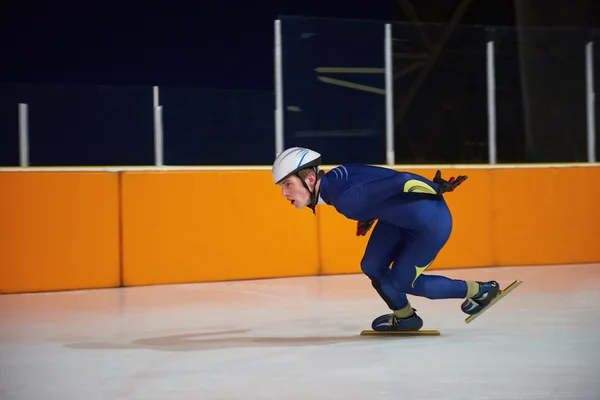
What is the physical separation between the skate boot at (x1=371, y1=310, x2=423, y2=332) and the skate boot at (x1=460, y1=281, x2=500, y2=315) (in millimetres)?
317

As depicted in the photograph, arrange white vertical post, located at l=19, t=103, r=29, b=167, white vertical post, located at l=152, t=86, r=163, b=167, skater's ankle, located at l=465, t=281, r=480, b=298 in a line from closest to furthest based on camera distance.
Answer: skater's ankle, located at l=465, t=281, r=480, b=298 → white vertical post, located at l=19, t=103, r=29, b=167 → white vertical post, located at l=152, t=86, r=163, b=167

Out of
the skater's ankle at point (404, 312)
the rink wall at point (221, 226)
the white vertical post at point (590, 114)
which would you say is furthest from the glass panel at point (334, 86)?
the skater's ankle at point (404, 312)

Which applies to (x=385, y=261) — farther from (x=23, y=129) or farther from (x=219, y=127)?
(x=219, y=127)

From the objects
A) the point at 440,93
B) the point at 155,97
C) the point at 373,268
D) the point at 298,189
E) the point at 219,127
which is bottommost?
the point at 373,268

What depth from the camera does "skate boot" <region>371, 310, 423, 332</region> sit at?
A: 18.4 ft

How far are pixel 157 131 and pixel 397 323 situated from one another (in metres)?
4.58

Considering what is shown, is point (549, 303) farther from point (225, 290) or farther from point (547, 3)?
point (547, 3)

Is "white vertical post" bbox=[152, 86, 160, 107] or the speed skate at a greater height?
"white vertical post" bbox=[152, 86, 160, 107]

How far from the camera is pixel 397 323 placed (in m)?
5.64

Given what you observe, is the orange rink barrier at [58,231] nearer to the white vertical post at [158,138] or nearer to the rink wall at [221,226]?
the rink wall at [221,226]

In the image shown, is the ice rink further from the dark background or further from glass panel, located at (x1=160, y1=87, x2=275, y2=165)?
glass panel, located at (x1=160, y1=87, x2=275, y2=165)

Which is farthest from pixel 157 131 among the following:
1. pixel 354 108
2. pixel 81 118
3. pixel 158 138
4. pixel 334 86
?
pixel 354 108

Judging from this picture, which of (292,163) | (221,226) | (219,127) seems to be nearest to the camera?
(292,163)

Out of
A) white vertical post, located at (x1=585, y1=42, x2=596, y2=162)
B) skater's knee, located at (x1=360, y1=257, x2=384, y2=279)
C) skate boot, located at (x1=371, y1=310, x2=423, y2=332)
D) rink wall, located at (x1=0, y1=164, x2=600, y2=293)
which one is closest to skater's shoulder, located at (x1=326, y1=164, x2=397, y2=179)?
skater's knee, located at (x1=360, y1=257, x2=384, y2=279)
